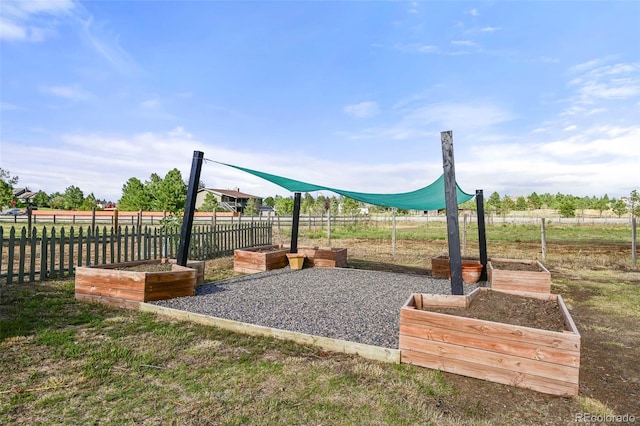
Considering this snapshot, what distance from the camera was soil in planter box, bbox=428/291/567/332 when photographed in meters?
3.24

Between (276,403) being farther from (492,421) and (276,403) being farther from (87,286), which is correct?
(87,286)

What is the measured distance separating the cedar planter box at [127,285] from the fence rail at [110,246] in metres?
1.66

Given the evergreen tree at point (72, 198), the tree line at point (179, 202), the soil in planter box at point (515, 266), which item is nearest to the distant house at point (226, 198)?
the tree line at point (179, 202)

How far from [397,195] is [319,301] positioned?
3.66 m

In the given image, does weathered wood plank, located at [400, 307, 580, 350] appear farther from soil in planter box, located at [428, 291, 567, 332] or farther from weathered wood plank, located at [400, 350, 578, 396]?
soil in planter box, located at [428, 291, 567, 332]

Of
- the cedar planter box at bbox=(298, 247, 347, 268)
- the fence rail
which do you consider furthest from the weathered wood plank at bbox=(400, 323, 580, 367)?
the fence rail

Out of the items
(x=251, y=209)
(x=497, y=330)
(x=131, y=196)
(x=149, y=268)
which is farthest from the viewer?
(x=131, y=196)

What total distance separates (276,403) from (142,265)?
15.1ft

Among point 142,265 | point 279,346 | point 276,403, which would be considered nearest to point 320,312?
point 279,346

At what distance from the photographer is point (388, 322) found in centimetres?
441

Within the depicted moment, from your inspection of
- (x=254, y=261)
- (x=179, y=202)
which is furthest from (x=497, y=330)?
(x=179, y=202)

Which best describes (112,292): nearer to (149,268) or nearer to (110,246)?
(149,268)

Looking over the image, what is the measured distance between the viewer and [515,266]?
7.20 m

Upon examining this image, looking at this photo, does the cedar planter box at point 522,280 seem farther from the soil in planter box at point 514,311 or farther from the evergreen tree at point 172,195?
the evergreen tree at point 172,195
